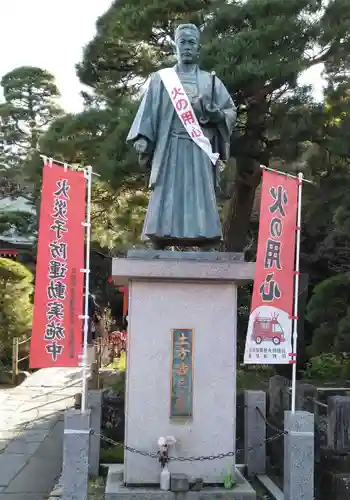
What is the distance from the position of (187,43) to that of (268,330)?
9.83ft

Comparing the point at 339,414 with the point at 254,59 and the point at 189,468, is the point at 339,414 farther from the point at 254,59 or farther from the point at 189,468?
the point at 254,59

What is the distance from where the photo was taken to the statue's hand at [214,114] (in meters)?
5.83

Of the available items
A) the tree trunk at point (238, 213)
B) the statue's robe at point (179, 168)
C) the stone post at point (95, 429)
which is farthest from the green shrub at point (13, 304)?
the statue's robe at point (179, 168)

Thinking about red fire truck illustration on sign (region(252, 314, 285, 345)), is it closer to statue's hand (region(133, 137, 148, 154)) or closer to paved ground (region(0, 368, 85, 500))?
statue's hand (region(133, 137, 148, 154))

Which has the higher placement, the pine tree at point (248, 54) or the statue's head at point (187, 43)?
the pine tree at point (248, 54)

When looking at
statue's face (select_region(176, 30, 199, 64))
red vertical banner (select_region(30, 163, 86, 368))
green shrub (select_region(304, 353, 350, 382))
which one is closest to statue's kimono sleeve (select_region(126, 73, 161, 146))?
statue's face (select_region(176, 30, 199, 64))

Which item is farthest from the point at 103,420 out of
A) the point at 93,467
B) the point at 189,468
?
the point at 189,468


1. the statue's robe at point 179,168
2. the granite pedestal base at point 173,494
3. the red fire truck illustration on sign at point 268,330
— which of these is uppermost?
the statue's robe at point 179,168

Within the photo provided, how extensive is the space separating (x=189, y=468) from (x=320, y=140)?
7.26 m

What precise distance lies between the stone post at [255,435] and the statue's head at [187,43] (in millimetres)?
3866

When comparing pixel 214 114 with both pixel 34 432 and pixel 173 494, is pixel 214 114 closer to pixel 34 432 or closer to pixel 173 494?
pixel 173 494

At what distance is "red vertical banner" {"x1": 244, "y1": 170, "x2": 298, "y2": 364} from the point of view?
17.2ft

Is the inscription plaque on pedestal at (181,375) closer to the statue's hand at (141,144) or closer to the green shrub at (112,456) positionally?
the statue's hand at (141,144)

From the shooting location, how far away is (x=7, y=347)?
49.0ft
